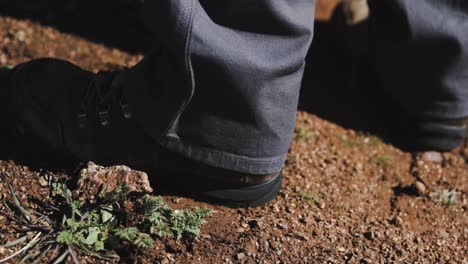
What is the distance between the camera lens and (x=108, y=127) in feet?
6.65

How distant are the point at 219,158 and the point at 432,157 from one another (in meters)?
1.20

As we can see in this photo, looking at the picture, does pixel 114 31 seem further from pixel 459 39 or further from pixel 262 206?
pixel 459 39

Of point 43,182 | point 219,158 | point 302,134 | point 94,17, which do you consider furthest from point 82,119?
point 94,17

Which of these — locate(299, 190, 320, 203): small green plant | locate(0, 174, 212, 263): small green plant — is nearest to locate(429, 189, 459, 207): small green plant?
locate(299, 190, 320, 203): small green plant

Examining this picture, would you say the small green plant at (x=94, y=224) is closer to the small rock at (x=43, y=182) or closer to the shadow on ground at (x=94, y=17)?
the small rock at (x=43, y=182)

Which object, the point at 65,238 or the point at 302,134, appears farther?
the point at 302,134

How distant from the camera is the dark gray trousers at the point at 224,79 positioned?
175cm

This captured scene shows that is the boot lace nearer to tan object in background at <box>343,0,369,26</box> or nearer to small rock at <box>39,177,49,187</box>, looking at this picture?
small rock at <box>39,177,49,187</box>

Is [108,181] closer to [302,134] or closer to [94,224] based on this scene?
[94,224]

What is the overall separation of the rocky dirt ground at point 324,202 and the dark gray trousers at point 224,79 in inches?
8.5

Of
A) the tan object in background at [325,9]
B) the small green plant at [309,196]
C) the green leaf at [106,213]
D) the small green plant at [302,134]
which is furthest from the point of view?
the tan object in background at [325,9]

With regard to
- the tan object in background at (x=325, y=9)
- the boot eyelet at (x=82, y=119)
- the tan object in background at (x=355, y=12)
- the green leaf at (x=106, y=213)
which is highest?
the boot eyelet at (x=82, y=119)

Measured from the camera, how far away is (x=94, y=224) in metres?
1.85

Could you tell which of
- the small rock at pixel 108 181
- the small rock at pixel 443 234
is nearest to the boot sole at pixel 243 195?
the small rock at pixel 108 181
